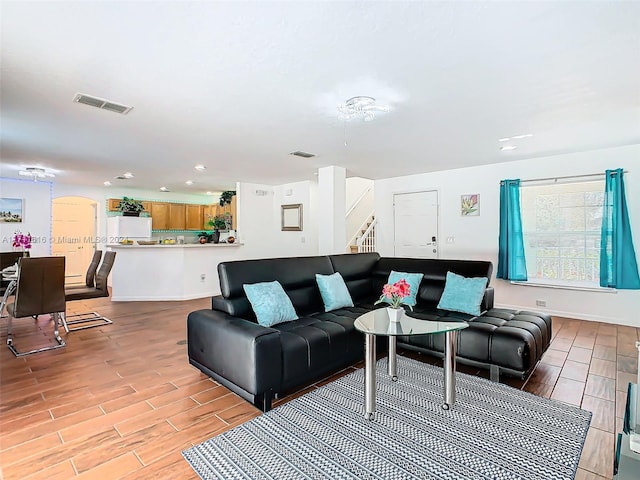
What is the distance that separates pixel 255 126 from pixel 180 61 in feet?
4.59

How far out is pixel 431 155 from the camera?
197 inches

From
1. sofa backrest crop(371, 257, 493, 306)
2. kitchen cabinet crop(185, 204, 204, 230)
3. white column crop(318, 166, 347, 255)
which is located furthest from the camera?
kitchen cabinet crop(185, 204, 204, 230)

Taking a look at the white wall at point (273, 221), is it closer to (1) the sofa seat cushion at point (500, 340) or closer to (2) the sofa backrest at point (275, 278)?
(2) the sofa backrest at point (275, 278)

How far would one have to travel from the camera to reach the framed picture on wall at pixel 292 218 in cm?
750

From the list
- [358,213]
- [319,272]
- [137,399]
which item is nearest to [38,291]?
[137,399]

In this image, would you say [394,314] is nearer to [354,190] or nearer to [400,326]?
[400,326]

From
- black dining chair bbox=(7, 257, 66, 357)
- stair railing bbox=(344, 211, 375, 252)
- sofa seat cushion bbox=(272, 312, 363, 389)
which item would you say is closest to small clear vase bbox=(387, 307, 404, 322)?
sofa seat cushion bbox=(272, 312, 363, 389)

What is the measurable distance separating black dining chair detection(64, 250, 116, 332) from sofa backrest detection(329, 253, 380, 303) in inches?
126

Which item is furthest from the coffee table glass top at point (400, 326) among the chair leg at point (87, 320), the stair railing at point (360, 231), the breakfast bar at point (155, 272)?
the stair railing at point (360, 231)

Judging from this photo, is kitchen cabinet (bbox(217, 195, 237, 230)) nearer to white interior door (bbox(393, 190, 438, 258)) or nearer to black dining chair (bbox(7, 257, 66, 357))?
white interior door (bbox(393, 190, 438, 258))

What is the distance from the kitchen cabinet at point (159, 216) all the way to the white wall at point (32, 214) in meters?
2.13

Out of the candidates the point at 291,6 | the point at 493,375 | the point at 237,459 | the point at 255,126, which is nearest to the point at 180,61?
the point at 291,6

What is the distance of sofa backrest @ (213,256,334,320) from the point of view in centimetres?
304

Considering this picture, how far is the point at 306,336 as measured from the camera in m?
2.66
